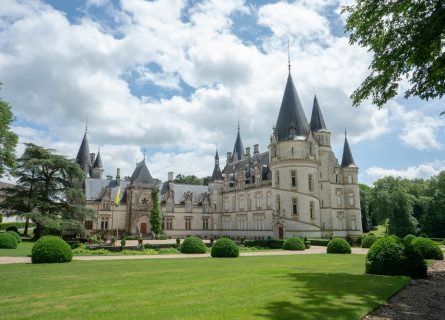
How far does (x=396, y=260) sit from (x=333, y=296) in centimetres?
563

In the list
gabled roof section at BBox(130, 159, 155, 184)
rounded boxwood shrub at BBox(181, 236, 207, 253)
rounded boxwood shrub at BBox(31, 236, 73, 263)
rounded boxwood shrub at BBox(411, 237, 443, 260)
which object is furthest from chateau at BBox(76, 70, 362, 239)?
rounded boxwood shrub at BBox(31, 236, 73, 263)

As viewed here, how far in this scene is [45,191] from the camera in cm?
4047

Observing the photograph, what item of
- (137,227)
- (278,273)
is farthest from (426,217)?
(278,273)

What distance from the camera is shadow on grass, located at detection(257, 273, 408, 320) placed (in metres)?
8.14

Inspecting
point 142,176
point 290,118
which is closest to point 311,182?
point 290,118

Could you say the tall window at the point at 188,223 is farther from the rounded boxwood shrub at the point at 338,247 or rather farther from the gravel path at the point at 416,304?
the gravel path at the point at 416,304

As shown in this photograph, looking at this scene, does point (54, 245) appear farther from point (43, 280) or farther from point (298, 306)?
point (298, 306)

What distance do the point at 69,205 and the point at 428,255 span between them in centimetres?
3587

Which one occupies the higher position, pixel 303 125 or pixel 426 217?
pixel 303 125

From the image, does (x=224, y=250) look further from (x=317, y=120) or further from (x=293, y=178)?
(x=317, y=120)

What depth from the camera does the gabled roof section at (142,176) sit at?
54.3 m

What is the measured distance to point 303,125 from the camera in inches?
1706

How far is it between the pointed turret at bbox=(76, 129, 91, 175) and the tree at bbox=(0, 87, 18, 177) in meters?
27.0

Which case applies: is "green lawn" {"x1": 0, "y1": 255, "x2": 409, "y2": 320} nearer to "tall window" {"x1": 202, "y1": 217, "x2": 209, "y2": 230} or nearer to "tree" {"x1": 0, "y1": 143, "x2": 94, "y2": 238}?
"tree" {"x1": 0, "y1": 143, "x2": 94, "y2": 238}
